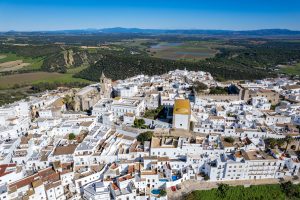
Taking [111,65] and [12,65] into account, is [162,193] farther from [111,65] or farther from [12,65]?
[12,65]

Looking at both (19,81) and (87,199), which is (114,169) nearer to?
(87,199)

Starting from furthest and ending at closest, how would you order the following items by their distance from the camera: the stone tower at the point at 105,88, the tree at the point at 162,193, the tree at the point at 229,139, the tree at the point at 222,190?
1. the stone tower at the point at 105,88
2. the tree at the point at 229,139
3. the tree at the point at 222,190
4. the tree at the point at 162,193

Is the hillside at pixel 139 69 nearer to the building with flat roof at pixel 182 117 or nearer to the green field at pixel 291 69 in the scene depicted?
the green field at pixel 291 69

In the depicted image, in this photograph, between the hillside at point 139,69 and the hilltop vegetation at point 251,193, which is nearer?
the hilltop vegetation at point 251,193

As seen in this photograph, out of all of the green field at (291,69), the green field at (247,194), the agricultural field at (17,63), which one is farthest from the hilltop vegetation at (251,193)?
the agricultural field at (17,63)

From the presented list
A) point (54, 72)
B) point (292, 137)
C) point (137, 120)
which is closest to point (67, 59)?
point (54, 72)

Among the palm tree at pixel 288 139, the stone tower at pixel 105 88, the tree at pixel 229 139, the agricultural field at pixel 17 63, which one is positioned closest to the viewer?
the palm tree at pixel 288 139

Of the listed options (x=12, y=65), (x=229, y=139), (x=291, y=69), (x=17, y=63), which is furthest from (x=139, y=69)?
(x=291, y=69)
